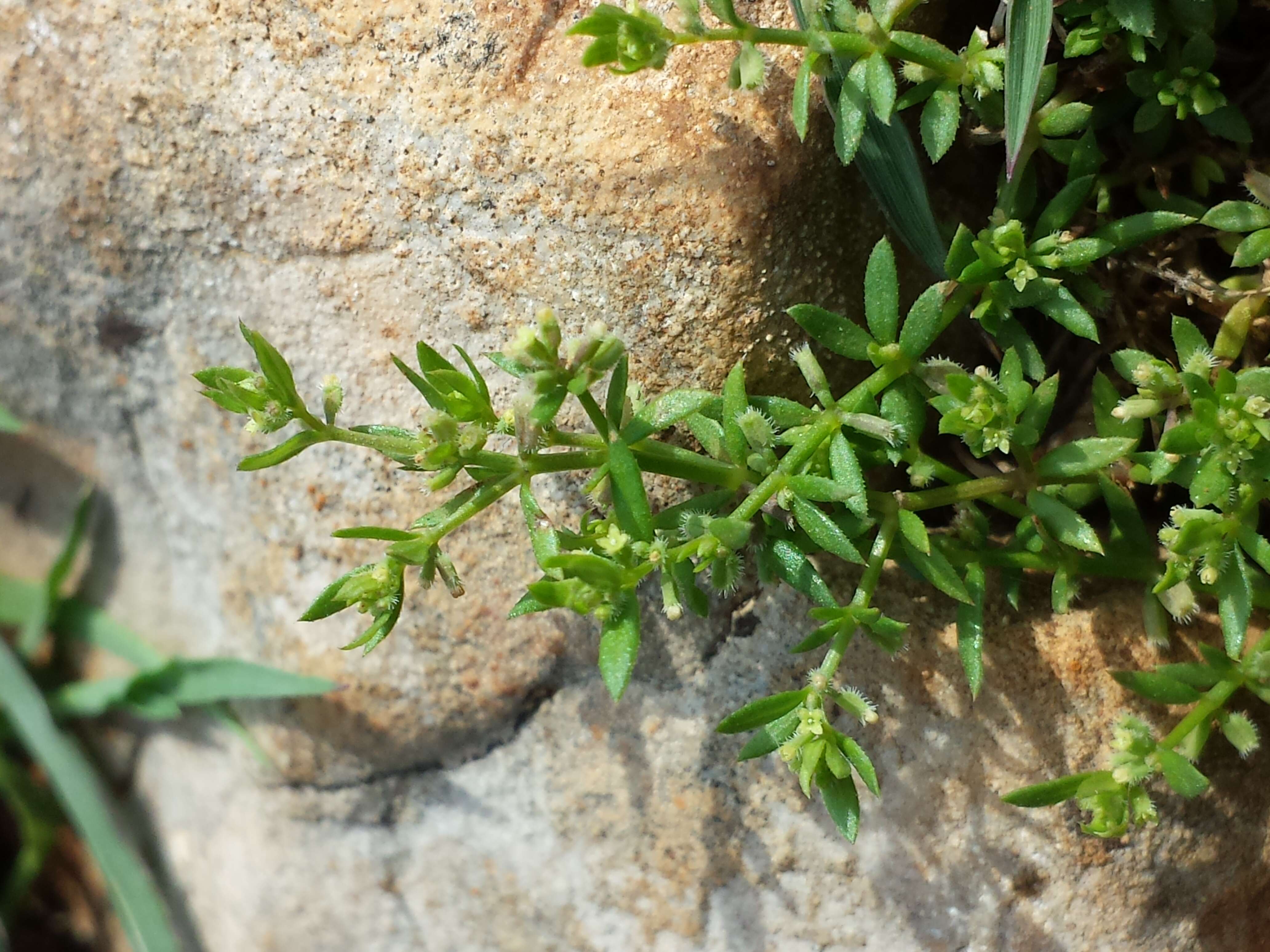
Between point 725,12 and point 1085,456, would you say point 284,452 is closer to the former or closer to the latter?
point 725,12

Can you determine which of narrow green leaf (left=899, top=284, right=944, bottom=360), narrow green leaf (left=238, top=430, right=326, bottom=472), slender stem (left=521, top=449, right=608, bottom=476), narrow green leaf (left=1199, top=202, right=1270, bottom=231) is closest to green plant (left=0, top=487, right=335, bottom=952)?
narrow green leaf (left=238, top=430, right=326, bottom=472)

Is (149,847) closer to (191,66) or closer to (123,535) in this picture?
(123,535)

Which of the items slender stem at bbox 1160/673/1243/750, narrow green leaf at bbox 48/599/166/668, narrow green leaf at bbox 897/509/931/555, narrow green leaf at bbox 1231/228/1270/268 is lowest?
slender stem at bbox 1160/673/1243/750

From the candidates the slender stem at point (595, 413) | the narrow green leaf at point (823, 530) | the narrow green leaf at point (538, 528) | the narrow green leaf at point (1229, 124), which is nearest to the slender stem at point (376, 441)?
the narrow green leaf at point (538, 528)

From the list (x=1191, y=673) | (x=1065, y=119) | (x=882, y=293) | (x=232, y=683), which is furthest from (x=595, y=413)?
(x=232, y=683)

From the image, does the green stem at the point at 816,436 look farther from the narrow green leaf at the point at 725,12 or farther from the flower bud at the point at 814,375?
the narrow green leaf at the point at 725,12

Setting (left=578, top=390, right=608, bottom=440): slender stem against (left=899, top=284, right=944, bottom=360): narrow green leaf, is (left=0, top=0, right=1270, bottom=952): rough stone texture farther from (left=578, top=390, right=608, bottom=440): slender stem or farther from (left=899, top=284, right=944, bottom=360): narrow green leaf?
(left=578, top=390, right=608, bottom=440): slender stem
